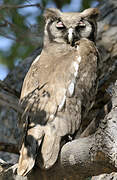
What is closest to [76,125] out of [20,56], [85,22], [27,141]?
[27,141]

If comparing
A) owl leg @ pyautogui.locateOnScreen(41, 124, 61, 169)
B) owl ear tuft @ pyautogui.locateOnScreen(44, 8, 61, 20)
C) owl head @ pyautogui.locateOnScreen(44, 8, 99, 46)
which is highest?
owl ear tuft @ pyautogui.locateOnScreen(44, 8, 61, 20)

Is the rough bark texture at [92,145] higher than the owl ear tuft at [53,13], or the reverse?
the owl ear tuft at [53,13]

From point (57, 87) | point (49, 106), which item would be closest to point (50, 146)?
point (49, 106)

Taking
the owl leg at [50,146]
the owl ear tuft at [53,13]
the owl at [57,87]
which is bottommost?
the owl leg at [50,146]

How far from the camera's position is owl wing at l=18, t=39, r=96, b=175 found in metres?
3.36

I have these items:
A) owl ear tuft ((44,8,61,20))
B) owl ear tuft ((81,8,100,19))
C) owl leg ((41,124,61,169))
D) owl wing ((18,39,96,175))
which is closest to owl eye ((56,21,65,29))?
owl ear tuft ((44,8,61,20))

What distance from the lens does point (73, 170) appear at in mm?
2936

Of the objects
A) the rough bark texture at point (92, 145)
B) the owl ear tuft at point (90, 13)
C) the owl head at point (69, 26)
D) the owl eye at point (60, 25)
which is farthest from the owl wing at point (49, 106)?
the owl ear tuft at point (90, 13)

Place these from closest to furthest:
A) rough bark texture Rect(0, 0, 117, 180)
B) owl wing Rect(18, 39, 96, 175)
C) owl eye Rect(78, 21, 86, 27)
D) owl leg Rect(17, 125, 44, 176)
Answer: rough bark texture Rect(0, 0, 117, 180)
owl leg Rect(17, 125, 44, 176)
owl wing Rect(18, 39, 96, 175)
owl eye Rect(78, 21, 86, 27)

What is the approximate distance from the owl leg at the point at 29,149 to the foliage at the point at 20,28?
0.75m

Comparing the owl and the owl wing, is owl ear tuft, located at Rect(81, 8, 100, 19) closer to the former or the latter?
the owl

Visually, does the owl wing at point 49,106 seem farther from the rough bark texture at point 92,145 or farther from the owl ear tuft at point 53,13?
the owl ear tuft at point 53,13

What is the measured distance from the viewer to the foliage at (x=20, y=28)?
12.1 ft

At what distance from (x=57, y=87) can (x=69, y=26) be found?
101 centimetres
